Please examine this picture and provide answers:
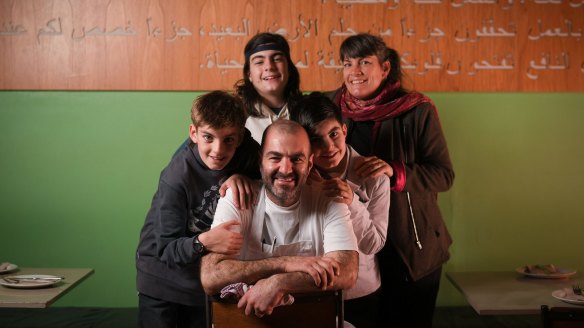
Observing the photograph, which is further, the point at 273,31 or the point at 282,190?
the point at 273,31

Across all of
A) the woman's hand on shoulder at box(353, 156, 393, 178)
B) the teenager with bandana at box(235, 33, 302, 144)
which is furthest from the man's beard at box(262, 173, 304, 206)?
the teenager with bandana at box(235, 33, 302, 144)

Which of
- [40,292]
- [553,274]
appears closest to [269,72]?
[40,292]

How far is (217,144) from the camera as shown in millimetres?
2527

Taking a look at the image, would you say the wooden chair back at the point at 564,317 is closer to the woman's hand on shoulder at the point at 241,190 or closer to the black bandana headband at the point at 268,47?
the woman's hand on shoulder at the point at 241,190

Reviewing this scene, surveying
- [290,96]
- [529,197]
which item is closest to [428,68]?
[529,197]

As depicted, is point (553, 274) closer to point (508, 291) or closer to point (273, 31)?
point (508, 291)

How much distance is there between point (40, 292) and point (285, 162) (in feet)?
4.42

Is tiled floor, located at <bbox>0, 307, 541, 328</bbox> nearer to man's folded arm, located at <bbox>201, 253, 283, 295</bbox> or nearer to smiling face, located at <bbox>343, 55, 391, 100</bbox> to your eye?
smiling face, located at <bbox>343, 55, 391, 100</bbox>

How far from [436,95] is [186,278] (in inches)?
85.6

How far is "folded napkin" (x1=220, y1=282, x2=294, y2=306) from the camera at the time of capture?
2268 mm

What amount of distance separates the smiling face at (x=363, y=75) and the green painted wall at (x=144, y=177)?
1240 millimetres

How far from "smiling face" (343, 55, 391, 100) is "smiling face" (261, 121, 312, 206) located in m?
0.67

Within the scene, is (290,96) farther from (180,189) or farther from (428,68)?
(428,68)

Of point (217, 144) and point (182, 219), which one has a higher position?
point (217, 144)
